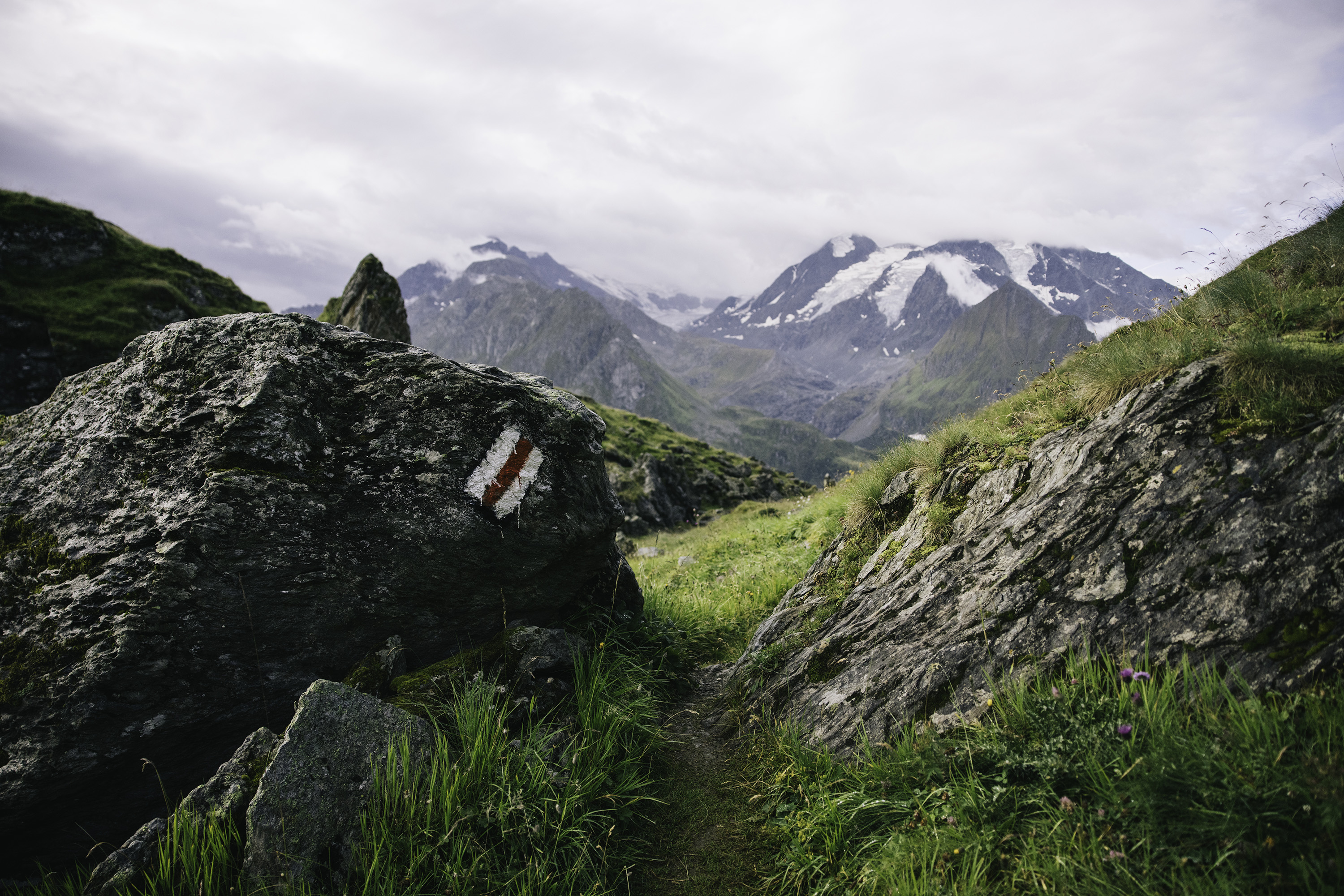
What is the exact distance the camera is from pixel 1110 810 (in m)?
3.65

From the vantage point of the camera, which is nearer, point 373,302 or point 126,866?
point 126,866

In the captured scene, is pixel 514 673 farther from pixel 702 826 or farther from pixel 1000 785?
pixel 1000 785

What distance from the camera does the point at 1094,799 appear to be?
3844mm

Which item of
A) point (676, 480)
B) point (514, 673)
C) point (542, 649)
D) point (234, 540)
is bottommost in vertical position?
point (676, 480)

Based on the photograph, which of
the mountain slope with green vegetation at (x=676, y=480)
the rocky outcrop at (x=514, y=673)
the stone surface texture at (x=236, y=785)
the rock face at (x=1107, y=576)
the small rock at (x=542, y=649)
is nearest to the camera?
the rock face at (x=1107, y=576)

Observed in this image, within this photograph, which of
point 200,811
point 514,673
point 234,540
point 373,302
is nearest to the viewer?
point 200,811

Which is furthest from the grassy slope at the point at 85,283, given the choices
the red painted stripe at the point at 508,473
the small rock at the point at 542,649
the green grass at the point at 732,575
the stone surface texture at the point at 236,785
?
the stone surface texture at the point at 236,785

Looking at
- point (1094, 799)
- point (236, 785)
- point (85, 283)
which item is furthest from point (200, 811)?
point (85, 283)

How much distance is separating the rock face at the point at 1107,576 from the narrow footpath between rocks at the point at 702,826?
3.03 ft

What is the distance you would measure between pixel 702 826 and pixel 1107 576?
4686 millimetres

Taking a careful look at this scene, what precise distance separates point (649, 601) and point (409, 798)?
5142mm

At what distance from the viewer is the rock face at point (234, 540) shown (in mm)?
4969

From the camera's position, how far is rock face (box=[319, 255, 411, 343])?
41344 mm

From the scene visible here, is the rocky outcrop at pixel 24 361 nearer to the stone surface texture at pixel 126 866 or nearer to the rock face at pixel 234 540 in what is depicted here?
the rock face at pixel 234 540
